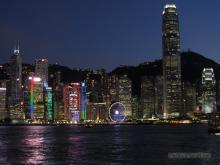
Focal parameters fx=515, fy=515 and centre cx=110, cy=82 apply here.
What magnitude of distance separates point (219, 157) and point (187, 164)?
10.6 m

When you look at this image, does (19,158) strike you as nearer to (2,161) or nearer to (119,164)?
(2,161)

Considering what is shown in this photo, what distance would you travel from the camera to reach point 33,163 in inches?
2441

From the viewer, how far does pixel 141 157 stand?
69625 mm

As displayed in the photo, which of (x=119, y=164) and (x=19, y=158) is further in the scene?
(x=19, y=158)

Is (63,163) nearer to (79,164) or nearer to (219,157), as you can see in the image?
(79,164)

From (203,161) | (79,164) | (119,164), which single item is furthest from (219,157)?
(79,164)

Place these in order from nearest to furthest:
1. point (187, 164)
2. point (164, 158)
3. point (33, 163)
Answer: point (187, 164) → point (33, 163) → point (164, 158)

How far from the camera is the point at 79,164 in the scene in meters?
60.1

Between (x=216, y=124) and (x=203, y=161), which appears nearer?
(x=203, y=161)

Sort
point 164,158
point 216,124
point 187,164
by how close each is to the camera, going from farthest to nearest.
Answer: point 216,124, point 164,158, point 187,164

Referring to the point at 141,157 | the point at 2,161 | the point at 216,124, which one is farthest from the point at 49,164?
the point at 216,124

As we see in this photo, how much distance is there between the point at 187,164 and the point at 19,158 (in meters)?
23.8

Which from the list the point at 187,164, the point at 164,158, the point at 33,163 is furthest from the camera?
the point at 164,158

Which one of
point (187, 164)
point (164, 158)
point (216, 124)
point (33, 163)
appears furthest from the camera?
point (216, 124)
